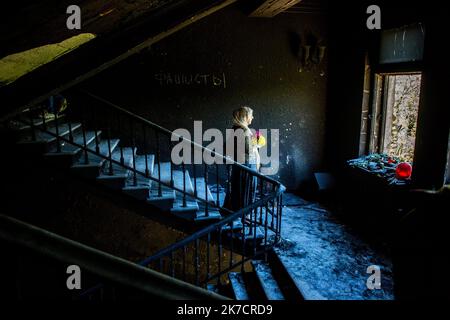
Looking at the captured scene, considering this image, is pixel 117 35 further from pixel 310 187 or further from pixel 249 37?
pixel 310 187

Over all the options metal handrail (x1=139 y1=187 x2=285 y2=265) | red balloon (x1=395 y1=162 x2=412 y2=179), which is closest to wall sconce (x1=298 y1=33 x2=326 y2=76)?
red balloon (x1=395 y1=162 x2=412 y2=179)

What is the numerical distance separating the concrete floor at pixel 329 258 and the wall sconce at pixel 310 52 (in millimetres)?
3454

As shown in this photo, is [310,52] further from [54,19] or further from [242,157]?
[54,19]

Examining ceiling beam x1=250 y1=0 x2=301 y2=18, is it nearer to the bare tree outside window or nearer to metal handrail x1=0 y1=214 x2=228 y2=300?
the bare tree outside window

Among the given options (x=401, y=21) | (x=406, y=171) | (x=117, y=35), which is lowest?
(x=406, y=171)

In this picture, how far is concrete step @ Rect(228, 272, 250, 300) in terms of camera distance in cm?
475

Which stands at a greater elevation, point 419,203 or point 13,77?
point 13,77

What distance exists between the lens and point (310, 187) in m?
8.35

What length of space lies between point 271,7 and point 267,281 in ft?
15.9

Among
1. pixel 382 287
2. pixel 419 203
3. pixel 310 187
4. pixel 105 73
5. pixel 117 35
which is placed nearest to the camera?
pixel 419 203

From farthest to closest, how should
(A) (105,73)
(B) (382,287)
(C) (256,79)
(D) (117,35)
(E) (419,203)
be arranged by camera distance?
1. (C) (256,79)
2. (A) (105,73)
3. (B) (382,287)
4. (D) (117,35)
5. (E) (419,203)

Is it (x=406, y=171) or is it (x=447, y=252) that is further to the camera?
(x=406, y=171)

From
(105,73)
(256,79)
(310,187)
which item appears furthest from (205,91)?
(310,187)

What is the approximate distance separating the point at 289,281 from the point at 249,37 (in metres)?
5.29
